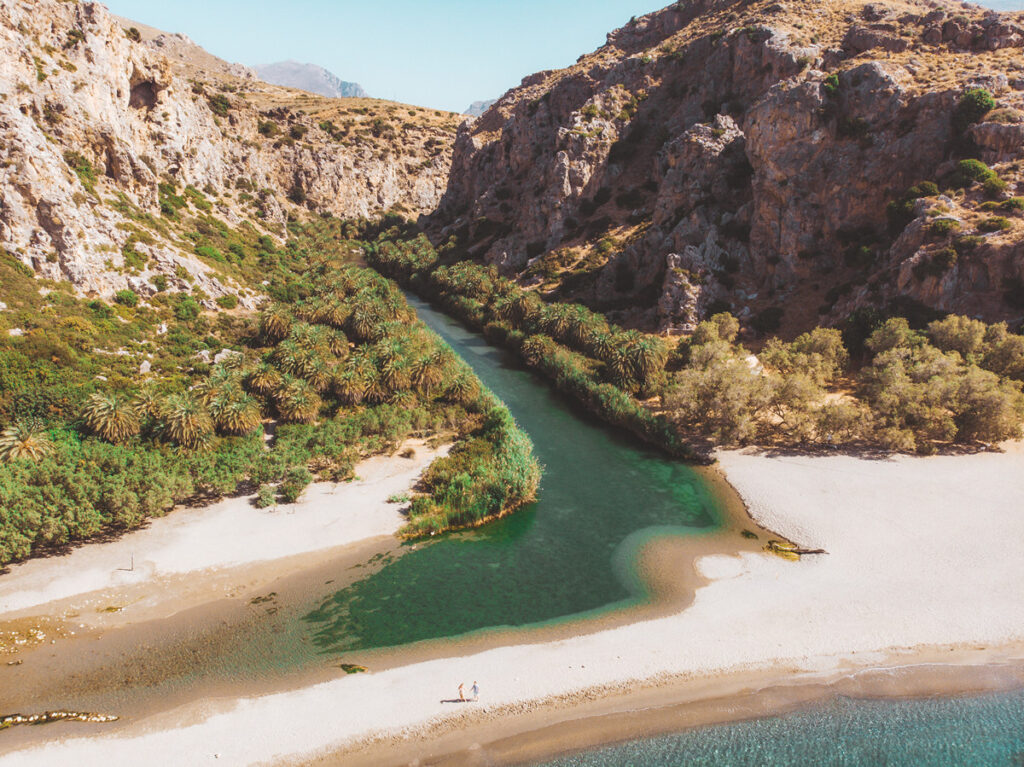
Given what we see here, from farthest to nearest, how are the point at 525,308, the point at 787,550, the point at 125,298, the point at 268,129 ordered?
the point at 268,129 → the point at 525,308 → the point at 125,298 → the point at 787,550

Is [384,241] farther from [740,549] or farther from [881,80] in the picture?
[740,549]

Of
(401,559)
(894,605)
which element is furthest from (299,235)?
(894,605)

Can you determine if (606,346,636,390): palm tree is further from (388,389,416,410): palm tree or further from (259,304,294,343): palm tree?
(259,304,294,343): palm tree

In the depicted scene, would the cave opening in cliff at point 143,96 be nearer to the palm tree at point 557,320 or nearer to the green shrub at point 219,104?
the green shrub at point 219,104

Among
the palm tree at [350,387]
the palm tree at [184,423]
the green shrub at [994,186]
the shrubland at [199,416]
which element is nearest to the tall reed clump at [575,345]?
the shrubland at [199,416]

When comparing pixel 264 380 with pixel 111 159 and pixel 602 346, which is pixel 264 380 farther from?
pixel 111 159

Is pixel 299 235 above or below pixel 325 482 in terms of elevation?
above

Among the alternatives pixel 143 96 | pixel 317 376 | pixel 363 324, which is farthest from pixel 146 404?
pixel 143 96
